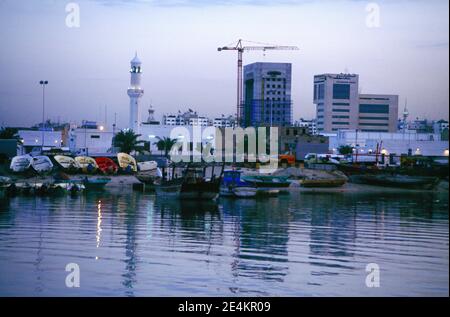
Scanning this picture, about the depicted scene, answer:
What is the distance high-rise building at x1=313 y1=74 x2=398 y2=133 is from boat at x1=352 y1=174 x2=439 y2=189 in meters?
72.2

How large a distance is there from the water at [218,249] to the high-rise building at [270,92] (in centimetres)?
9669

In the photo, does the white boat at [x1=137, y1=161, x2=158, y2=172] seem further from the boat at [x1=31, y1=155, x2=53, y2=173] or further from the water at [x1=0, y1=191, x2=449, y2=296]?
the water at [x1=0, y1=191, x2=449, y2=296]

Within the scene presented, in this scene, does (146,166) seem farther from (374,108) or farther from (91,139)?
(374,108)

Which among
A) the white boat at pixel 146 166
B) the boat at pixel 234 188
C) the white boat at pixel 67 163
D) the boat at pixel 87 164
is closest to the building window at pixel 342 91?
the white boat at pixel 146 166

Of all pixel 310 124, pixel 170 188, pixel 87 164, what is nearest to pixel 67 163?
pixel 87 164

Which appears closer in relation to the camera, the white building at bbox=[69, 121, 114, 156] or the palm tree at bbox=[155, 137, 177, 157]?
the palm tree at bbox=[155, 137, 177, 157]

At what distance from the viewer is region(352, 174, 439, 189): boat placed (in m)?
49.4

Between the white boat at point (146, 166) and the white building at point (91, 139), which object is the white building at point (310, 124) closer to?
the white building at point (91, 139)

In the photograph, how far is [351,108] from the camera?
12544 cm

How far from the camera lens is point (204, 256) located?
1744cm

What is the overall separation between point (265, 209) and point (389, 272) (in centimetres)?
1638

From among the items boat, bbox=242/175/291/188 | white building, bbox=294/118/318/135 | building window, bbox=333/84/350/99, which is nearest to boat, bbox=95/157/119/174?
boat, bbox=242/175/291/188
